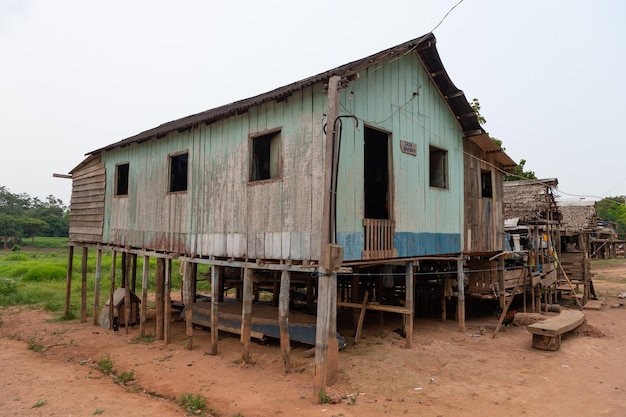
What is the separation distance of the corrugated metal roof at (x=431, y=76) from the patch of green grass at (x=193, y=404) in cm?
572

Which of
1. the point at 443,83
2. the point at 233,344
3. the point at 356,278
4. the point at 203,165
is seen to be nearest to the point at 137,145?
the point at 203,165

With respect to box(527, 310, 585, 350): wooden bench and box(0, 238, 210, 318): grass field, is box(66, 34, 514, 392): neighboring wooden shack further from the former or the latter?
box(0, 238, 210, 318): grass field

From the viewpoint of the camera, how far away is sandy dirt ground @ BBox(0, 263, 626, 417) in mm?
6859

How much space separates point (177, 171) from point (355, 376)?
8.26 metres

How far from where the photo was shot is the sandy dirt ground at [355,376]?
6.86 metres

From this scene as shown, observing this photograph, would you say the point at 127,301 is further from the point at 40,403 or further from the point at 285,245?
the point at 285,245

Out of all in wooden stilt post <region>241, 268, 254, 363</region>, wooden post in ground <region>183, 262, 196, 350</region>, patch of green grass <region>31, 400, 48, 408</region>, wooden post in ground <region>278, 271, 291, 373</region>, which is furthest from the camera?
wooden post in ground <region>183, 262, 196, 350</region>

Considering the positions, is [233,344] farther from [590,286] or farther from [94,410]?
[590,286]

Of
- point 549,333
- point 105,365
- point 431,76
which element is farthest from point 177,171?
point 549,333

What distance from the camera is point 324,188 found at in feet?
23.5

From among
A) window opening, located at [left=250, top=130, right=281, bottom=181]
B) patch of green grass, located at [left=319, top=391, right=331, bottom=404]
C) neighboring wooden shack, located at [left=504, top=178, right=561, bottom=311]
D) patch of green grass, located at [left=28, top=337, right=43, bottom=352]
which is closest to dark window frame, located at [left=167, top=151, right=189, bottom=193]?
window opening, located at [left=250, top=130, right=281, bottom=181]

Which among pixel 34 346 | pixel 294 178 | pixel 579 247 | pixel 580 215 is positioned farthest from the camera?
pixel 580 215

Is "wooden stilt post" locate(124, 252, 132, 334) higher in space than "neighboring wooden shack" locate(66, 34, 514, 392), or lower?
lower

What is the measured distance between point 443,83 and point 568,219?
19.2 meters
